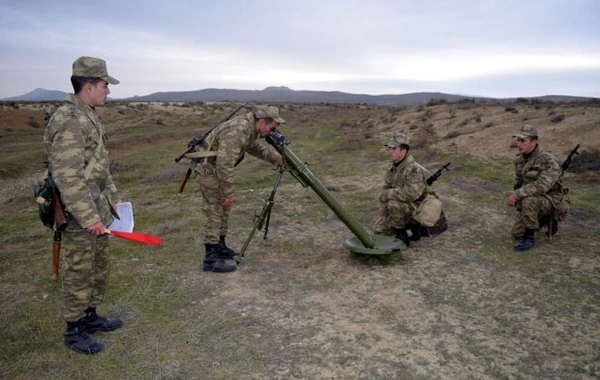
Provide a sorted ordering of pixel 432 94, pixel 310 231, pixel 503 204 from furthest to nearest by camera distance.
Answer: pixel 432 94 → pixel 503 204 → pixel 310 231

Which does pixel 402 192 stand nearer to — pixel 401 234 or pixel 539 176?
pixel 401 234

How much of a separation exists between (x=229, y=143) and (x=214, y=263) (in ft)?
5.86

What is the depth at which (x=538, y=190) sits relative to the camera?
6.65 metres

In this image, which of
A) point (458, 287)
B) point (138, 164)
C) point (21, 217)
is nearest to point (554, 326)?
point (458, 287)

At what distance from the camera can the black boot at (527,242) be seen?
6.74m

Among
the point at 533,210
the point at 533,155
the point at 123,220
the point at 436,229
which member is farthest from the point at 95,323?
the point at 533,155

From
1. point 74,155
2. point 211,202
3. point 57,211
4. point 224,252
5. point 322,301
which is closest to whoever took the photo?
point 74,155

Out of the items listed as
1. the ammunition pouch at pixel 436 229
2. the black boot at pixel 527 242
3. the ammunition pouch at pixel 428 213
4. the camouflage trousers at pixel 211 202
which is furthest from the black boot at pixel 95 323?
the black boot at pixel 527 242

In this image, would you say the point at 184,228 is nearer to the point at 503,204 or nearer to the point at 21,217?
the point at 21,217

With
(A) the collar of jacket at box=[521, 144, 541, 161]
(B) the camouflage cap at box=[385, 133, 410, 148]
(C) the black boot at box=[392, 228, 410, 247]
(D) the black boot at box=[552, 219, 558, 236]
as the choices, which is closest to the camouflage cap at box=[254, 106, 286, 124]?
(B) the camouflage cap at box=[385, 133, 410, 148]

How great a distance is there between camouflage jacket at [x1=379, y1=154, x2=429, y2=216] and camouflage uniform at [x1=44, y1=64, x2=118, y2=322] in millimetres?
4290

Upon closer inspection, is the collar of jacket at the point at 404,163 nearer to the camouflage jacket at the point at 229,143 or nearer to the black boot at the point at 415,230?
the black boot at the point at 415,230

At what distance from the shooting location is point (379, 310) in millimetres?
5055

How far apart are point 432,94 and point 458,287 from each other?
197m
